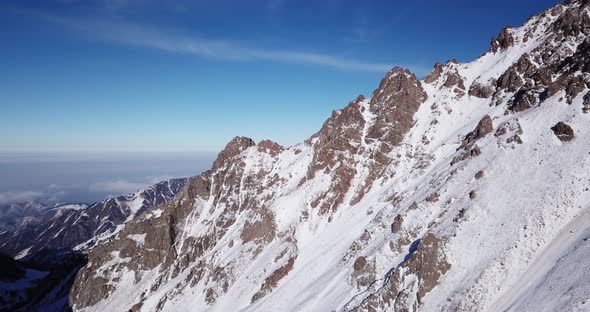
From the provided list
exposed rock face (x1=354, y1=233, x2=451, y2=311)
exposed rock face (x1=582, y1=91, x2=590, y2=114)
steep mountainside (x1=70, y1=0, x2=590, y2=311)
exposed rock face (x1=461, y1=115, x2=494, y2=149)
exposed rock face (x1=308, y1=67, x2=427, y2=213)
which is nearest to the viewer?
steep mountainside (x1=70, y1=0, x2=590, y2=311)

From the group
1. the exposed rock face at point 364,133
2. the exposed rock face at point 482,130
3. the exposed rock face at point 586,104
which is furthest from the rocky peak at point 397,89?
the exposed rock face at point 586,104

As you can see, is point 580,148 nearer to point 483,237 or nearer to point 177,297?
point 483,237

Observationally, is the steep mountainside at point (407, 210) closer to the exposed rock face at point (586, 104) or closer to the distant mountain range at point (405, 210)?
the distant mountain range at point (405, 210)

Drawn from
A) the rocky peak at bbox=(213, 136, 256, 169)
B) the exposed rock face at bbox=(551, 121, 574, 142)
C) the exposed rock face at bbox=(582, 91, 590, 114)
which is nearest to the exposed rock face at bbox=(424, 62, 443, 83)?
the exposed rock face at bbox=(582, 91, 590, 114)

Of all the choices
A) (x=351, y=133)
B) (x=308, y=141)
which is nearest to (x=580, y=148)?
(x=351, y=133)

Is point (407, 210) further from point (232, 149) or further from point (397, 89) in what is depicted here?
point (232, 149)

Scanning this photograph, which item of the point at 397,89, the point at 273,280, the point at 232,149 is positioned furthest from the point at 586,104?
the point at 232,149

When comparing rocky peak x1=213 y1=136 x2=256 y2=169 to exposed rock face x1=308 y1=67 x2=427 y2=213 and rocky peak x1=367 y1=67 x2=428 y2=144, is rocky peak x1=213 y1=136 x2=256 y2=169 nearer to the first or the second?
exposed rock face x1=308 y1=67 x2=427 y2=213
